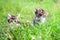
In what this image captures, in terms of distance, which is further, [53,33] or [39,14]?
[39,14]

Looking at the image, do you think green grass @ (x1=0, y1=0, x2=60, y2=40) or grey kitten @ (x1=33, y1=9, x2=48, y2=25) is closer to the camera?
green grass @ (x1=0, y1=0, x2=60, y2=40)

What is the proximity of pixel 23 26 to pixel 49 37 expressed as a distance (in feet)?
1.95

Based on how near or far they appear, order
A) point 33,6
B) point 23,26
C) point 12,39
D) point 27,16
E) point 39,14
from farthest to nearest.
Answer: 1. point 33,6
2. point 27,16
3. point 39,14
4. point 23,26
5. point 12,39

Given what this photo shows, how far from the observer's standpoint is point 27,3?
8867 millimetres

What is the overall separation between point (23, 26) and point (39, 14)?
770mm

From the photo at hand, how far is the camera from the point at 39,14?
6484 millimetres

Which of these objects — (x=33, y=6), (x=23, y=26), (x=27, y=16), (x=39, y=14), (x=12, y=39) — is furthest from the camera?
(x=33, y=6)

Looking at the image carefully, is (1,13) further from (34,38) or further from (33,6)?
(34,38)

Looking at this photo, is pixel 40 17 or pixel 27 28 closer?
pixel 27 28

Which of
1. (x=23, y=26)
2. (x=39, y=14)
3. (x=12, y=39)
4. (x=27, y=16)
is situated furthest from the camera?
(x=27, y=16)

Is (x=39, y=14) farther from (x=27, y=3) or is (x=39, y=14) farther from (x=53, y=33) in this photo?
Answer: (x=27, y=3)

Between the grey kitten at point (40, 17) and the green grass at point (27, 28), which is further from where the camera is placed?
the grey kitten at point (40, 17)

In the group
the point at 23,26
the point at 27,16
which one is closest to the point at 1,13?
the point at 27,16

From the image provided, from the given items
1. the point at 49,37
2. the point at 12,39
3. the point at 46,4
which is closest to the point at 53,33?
the point at 49,37
